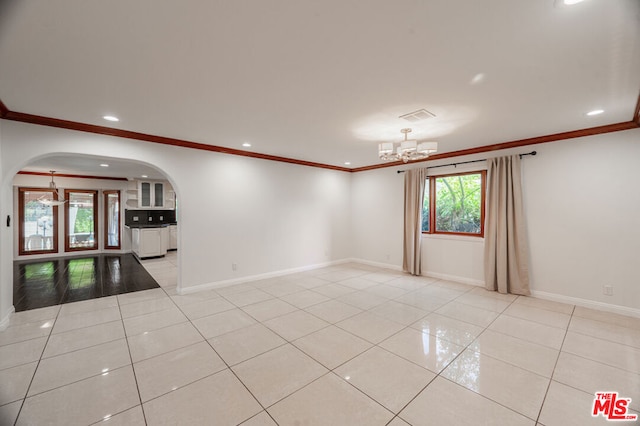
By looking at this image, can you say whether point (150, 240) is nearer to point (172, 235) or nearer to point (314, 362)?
point (172, 235)

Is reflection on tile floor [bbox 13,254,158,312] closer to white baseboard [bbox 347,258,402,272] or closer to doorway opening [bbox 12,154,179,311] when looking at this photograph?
doorway opening [bbox 12,154,179,311]

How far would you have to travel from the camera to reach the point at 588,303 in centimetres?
361

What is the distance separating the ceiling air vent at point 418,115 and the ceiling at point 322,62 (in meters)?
0.11

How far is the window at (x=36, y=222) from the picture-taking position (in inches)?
283

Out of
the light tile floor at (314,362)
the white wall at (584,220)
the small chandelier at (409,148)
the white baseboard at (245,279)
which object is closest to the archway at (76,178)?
the white baseboard at (245,279)

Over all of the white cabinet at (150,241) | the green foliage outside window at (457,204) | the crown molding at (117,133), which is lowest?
the white cabinet at (150,241)

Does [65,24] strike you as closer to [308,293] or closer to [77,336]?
[77,336]

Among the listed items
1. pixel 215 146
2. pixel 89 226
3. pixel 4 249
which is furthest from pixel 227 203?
pixel 89 226

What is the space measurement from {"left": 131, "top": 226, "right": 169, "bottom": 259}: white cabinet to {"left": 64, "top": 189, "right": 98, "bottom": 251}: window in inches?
68.8

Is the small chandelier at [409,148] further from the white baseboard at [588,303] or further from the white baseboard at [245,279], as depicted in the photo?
the white baseboard at [245,279]

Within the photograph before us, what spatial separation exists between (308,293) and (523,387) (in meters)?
2.89

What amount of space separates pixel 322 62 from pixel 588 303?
15.9 feet

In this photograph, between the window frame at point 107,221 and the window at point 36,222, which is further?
the window frame at point 107,221

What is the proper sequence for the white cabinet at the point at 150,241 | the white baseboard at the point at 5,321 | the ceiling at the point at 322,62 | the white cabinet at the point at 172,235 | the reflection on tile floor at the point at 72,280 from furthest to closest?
the white cabinet at the point at 172,235 < the white cabinet at the point at 150,241 < the reflection on tile floor at the point at 72,280 < the white baseboard at the point at 5,321 < the ceiling at the point at 322,62
